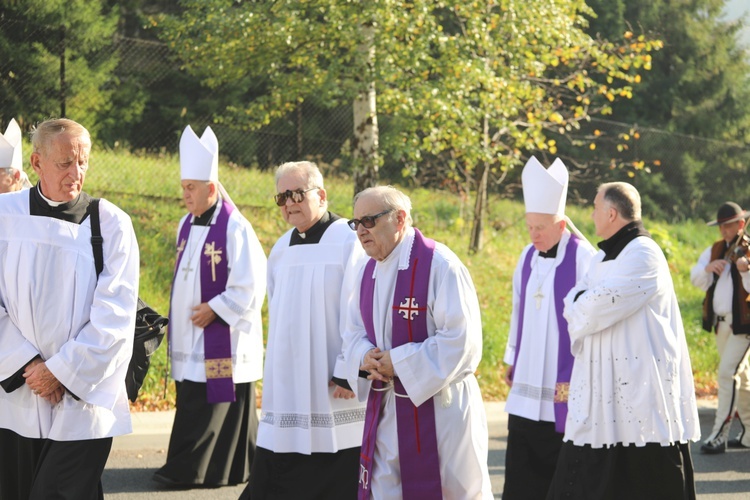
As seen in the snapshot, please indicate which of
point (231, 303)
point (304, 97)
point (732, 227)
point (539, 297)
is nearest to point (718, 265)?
point (732, 227)

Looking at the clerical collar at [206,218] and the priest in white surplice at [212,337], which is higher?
the clerical collar at [206,218]

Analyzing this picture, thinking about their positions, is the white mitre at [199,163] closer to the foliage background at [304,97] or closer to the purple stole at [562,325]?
the purple stole at [562,325]

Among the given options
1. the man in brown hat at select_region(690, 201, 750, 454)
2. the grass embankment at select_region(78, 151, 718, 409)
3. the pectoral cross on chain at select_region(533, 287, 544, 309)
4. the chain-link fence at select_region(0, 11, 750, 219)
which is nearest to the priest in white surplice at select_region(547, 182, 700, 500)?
the pectoral cross on chain at select_region(533, 287, 544, 309)

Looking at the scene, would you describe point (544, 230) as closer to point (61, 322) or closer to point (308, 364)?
point (308, 364)

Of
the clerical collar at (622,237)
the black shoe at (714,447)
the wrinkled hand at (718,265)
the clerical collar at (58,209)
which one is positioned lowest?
the black shoe at (714,447)

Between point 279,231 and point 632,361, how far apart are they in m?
9.35

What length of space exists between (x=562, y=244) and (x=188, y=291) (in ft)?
9.06

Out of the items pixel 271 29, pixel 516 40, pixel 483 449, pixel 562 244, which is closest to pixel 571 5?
pixel 516 40

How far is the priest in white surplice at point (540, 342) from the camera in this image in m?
6.97

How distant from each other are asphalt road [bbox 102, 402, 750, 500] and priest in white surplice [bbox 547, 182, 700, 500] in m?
1.76

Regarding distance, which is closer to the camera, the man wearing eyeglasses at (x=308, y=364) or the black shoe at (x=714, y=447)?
the man wearing eyeglasses at (x=308, y=364)

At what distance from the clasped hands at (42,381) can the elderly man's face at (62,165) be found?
748 mm

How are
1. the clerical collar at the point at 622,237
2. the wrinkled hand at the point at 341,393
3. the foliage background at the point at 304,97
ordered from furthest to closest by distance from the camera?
the foliage background at the point at 304,97 → the wrinkled hand at the point at 341,393 → the clerical collar at the point at 622,237

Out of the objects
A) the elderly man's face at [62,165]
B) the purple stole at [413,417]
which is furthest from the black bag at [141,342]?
the purple stole at [413,417]
